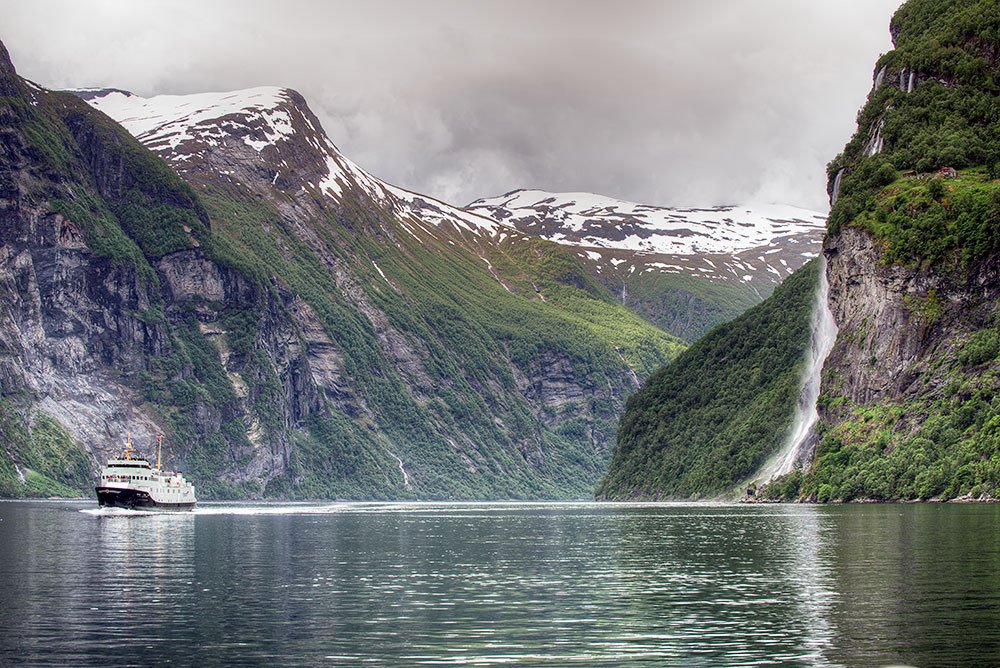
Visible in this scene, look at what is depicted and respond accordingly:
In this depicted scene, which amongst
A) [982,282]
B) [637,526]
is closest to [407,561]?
[637,526]

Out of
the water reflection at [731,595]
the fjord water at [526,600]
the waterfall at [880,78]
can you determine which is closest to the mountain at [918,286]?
the waterfall at [880,78]

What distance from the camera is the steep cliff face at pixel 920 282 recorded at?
444 ft

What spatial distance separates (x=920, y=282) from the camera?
15212 centimetres

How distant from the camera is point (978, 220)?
14688 cm

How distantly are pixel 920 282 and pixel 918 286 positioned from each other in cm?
54

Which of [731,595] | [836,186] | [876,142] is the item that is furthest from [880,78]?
[731,595]

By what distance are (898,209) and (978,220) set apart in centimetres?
1488

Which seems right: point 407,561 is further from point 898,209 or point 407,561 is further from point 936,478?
point 898,209

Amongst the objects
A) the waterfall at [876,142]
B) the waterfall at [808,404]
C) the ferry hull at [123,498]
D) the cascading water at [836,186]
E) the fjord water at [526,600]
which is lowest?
the ferry hull at [123,498]

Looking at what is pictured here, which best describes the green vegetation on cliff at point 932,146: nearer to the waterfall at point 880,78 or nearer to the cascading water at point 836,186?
the waterfall at point 880,78

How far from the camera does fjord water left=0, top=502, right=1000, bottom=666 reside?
4009 centimetres

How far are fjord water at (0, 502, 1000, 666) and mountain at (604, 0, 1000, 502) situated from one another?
41.5 metres

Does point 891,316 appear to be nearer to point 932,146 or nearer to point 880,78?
point 932,146

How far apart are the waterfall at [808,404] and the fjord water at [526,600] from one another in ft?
256
